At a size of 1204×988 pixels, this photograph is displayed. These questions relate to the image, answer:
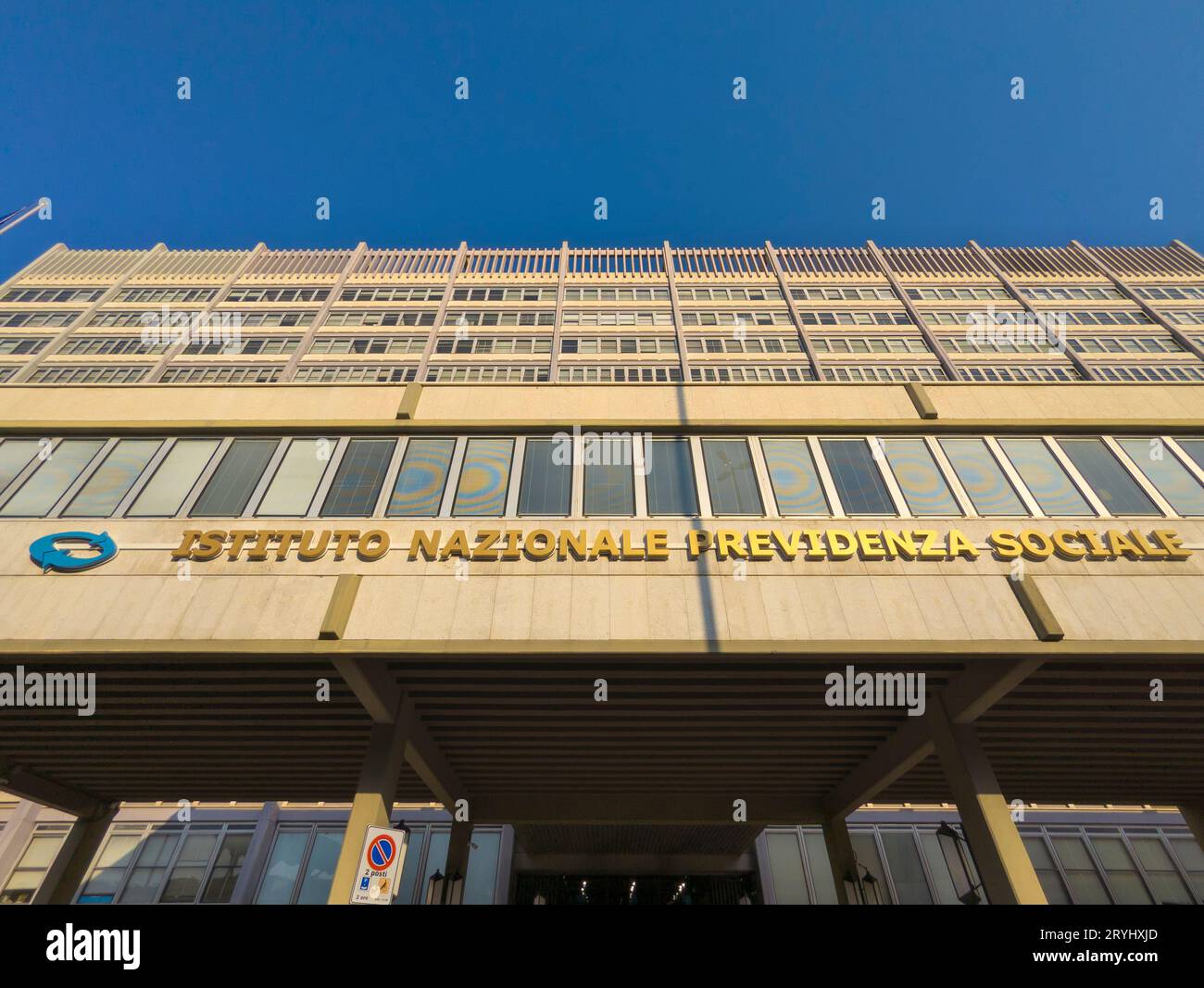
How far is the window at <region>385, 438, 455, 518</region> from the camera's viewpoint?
11.6 meters

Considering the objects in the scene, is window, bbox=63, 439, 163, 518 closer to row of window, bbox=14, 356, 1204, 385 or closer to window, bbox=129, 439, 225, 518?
window, bbox=129, 439, 225, 518

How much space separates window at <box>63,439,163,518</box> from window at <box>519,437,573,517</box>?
27.5ft

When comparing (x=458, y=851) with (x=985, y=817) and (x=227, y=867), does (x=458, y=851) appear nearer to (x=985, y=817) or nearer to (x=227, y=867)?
(x=227, y=867)

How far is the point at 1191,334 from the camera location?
47469 millimetres

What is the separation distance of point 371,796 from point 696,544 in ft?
24.8

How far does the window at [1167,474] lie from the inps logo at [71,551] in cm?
2120

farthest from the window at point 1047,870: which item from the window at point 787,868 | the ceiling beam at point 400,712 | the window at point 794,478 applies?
the ceiling beam at point 400,712

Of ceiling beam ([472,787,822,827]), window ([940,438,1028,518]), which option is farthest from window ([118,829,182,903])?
window ([940,438,1028,518])

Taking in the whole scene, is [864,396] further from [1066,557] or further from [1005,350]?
[1005,350]

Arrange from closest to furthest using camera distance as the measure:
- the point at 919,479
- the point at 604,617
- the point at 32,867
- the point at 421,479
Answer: the point at 604,617 < the point at 919,479 < the point at 421,479 < the point at 32,867

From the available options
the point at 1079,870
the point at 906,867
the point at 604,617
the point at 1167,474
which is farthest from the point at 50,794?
the point at 1079,870

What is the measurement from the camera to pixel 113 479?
473 inches

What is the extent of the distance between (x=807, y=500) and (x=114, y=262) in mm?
71806
